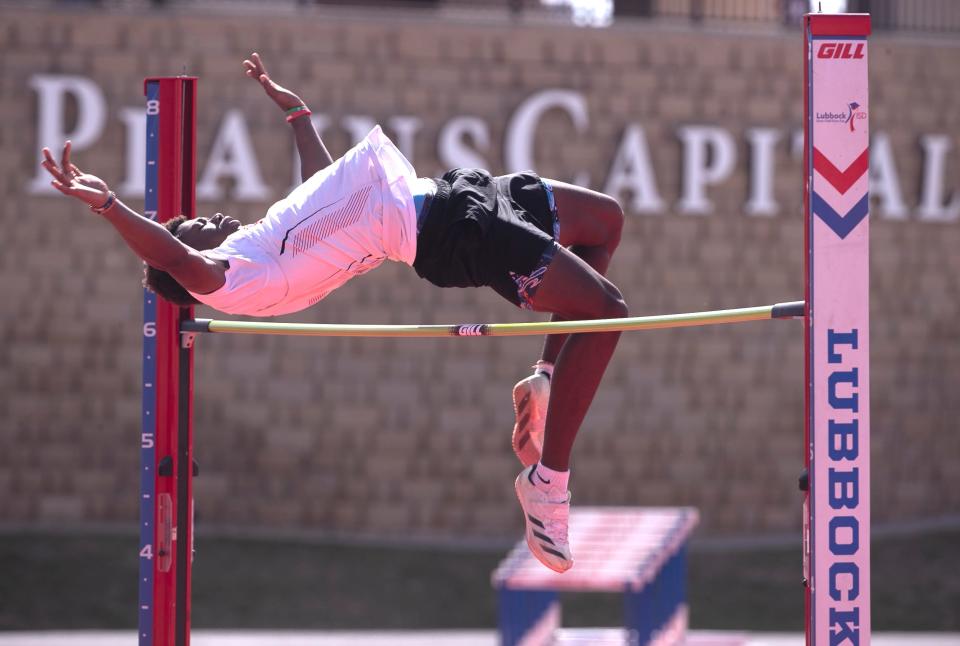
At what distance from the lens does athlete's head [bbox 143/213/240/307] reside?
483 centimetres

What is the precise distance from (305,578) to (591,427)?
2.51m

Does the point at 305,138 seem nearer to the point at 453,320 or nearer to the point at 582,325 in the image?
the point at 582,325

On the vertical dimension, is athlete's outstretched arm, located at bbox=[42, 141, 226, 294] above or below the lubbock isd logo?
below

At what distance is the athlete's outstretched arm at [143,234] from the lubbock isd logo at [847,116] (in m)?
1.86

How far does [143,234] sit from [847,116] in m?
2.08

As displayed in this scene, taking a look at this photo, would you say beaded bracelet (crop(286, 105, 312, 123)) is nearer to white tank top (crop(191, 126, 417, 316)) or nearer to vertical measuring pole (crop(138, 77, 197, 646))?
vertical measuring pole (crop(138, 77, 197, 646))

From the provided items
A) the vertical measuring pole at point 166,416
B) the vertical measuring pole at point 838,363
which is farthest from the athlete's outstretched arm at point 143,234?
the vertical measuring pole at point 838,363

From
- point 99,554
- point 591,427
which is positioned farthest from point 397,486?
point 99,554

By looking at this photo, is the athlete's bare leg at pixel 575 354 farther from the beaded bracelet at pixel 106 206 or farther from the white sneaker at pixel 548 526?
the beaded bracelet at pixel 106 206

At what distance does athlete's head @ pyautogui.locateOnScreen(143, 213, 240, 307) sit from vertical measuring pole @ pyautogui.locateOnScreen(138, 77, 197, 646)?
0.60 feet

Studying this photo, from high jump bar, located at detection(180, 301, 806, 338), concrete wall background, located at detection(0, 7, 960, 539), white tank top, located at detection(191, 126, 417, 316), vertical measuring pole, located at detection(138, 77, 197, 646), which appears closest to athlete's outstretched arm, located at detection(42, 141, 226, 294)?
white tank top, located at detection(191, 126, 417, 316)

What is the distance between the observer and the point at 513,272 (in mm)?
4715

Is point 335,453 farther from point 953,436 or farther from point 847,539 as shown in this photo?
point 847,539

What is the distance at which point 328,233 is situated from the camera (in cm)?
475
